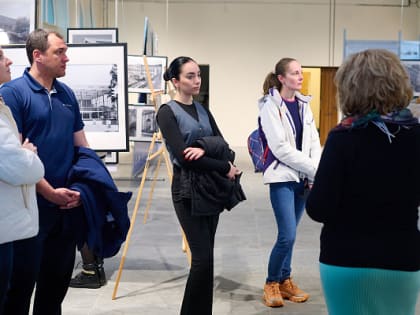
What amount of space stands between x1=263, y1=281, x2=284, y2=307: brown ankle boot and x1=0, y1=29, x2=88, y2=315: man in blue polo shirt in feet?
4.93

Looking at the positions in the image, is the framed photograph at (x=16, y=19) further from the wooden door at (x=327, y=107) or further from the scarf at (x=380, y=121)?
the wooden door at (x=327, y=107)

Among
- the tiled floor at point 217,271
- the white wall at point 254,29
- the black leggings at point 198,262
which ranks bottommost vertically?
the tiled floor at point 217,271

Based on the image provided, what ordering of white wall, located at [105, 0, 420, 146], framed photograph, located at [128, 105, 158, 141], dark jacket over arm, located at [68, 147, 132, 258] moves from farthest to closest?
white wall, located at [105, 0, 420, 146] < framed photograph, located at [128, 105, 158, 141] < dark jacket over arm, located at [68, 147, 132, 258]

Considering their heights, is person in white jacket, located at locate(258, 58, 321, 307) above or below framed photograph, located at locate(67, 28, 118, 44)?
below

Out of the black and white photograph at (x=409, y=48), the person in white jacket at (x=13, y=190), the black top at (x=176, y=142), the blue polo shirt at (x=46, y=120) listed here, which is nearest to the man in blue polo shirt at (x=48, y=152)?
the blue polo shirt at (x=46, y=120)

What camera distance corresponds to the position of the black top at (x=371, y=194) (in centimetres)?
189

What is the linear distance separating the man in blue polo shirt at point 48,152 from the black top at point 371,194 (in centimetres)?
129

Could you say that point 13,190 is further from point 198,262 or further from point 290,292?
point 290,292

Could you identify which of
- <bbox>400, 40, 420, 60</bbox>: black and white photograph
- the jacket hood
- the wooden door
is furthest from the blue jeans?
the wooden door

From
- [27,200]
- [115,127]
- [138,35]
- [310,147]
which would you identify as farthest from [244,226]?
[138,35]

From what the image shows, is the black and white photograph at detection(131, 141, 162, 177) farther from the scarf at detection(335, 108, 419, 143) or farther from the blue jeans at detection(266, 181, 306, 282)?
the scarf at detection(335, 108, 419, 143)

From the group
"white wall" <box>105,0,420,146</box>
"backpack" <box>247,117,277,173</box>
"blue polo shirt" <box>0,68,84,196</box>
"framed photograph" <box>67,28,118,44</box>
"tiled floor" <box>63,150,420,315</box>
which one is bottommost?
"tiled floor" <box>63,150,420,315</box>

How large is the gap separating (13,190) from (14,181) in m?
0.05

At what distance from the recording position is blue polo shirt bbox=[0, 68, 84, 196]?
269 cm
